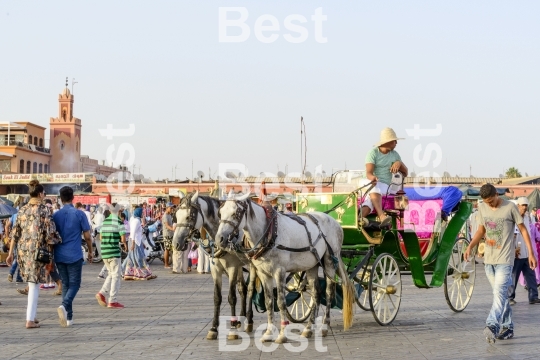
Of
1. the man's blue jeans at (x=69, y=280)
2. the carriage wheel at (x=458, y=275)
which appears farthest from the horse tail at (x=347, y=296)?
the man's blue jeans at (x=69, y=280)

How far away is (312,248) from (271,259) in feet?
2.17

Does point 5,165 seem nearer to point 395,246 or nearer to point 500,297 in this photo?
point 395,246

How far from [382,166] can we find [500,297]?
246cm

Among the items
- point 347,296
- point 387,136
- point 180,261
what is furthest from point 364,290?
point 180,261

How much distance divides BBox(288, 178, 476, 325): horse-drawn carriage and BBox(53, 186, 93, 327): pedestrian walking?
8.65 feet

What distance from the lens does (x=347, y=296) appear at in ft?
30.1

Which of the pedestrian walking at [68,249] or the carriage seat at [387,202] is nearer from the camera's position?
the pedestrian walking at [68,249]

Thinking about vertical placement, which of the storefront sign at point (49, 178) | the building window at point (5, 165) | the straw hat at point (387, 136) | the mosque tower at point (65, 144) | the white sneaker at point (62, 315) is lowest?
the white sneaker at point (62, 315)

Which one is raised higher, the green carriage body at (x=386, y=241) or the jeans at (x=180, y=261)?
the green carriage body at (x=386, y=241)

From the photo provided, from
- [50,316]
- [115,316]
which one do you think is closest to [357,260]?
[115,316]

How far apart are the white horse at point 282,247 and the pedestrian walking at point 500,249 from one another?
5.33ft

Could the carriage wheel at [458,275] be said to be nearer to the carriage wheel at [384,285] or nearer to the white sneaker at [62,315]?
the carriage wheel at [384,285]

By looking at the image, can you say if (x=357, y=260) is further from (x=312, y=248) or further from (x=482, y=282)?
(x=482, y=282)

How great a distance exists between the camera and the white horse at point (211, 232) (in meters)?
8.66
